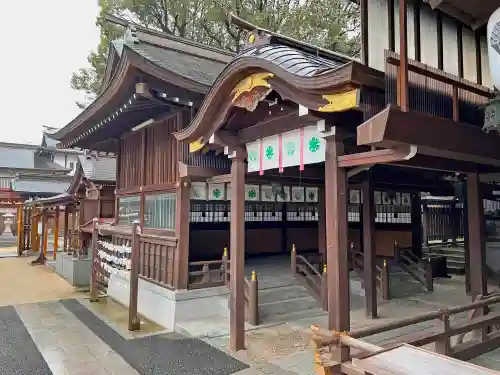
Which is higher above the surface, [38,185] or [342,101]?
[38,185]

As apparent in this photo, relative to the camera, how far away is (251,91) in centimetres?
488

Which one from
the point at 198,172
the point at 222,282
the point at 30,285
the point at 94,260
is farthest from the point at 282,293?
the point at 30,285

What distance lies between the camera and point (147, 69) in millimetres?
6902

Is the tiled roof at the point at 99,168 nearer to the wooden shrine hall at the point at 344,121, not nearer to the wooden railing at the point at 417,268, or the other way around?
the wooden shrine hall at the point at 344,121

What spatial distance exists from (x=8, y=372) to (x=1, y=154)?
32797mm

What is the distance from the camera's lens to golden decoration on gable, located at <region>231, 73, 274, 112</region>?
4641 mm

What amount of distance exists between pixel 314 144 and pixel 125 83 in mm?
4471

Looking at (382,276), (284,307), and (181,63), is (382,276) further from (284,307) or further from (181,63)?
(181,63)

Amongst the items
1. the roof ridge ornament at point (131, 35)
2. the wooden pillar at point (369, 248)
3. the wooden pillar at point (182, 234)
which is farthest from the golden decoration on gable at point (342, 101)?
the roof ridge ornament at point (131, 35)

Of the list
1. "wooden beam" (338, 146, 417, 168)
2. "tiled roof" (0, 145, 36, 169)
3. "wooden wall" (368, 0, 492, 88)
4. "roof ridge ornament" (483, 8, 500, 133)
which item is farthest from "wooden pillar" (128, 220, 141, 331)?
"tiled roof" (0, 145, 36, 169)

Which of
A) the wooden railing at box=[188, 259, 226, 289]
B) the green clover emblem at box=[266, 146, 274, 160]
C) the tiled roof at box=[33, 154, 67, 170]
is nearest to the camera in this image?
the green clover emblem at box=[266, 146, 274, 160]

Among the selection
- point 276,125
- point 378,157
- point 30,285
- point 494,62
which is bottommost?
point 30,285

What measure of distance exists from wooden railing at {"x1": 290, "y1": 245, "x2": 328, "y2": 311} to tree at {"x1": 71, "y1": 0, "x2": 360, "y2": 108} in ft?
31.1

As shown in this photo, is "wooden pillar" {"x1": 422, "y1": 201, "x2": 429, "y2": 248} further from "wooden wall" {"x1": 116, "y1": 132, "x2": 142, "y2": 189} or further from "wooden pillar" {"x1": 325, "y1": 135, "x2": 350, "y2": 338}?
"wooden pillar" {"x1": 325, "y1": 135, "x2": 350, "y2": 338}
